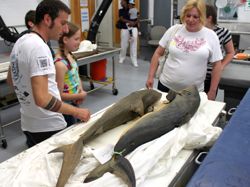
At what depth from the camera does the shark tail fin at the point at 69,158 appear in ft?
3.52

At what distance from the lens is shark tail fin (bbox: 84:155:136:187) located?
41.8 inches

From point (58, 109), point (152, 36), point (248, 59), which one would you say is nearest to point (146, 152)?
point (58, 109)

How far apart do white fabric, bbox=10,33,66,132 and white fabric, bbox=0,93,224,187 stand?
201 millimetres

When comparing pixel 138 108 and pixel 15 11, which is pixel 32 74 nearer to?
pixel 138 108

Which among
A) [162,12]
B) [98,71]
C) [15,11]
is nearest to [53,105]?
[98,71]

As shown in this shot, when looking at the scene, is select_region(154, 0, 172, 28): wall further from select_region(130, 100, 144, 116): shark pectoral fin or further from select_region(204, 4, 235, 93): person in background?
select_region(130, 100, 144, 116): shark pectoral fin

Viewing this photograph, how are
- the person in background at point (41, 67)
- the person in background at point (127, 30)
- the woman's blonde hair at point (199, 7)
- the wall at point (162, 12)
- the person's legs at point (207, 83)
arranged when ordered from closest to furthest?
1. the person in background at point (41, 67)
2. the woman's blonde hair at point (199, 7)
3. the person's legs at point (207, 83)
4. the person in background at point (127, 30)
5. the wall at point (162, 12)

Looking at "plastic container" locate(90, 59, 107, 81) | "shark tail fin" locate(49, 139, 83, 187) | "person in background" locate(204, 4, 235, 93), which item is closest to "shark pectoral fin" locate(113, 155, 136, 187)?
"shark tail fin" locate(49, 139, 83, 187)

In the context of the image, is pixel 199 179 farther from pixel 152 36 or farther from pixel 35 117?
pixel 152 36

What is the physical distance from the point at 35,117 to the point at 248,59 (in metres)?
2.31

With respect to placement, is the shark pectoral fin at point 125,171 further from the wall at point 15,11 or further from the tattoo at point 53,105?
the wall at point 15,11

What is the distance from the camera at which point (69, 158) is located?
1.19m

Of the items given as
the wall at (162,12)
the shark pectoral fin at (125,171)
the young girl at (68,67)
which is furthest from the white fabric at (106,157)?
the wall at (162,12)

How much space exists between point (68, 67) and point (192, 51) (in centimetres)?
87
